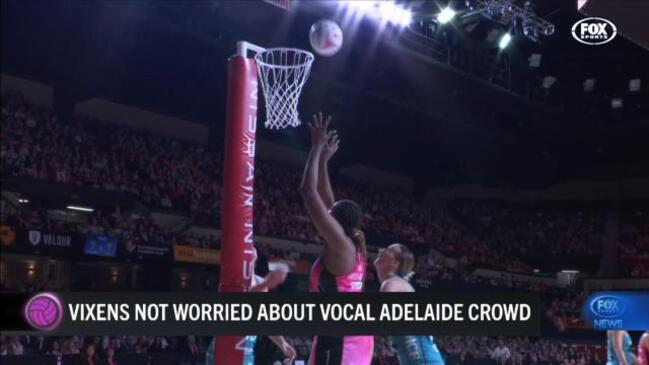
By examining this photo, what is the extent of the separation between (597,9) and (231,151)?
684cm

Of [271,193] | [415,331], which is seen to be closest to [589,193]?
[271,193]

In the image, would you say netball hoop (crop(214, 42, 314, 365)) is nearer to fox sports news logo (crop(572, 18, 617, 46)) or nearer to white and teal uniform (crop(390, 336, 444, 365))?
white and teal uniform (crop(390, 336, 444, 365))

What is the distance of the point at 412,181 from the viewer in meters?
31.5

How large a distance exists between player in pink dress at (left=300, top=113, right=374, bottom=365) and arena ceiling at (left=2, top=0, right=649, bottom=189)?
41.2ft

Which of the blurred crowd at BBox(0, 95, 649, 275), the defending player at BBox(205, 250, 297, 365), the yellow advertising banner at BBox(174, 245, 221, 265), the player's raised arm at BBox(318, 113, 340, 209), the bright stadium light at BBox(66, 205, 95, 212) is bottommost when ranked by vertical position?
the defending player at BBox(205, 250, 297, 365)

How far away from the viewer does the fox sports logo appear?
637 inches

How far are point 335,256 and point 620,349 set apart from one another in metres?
5.52

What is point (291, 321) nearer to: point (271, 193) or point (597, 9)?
point (597, 9)

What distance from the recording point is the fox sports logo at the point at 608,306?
53.1ft

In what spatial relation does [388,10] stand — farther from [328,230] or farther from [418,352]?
[418,352]

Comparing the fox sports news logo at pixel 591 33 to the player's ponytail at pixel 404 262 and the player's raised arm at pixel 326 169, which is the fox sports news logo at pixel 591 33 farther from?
the player's ponytail at pixel 404 262

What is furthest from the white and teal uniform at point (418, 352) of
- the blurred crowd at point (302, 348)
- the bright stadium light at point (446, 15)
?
the bright stadium light at point (446, 15)

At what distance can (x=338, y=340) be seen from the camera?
5348 millimetres

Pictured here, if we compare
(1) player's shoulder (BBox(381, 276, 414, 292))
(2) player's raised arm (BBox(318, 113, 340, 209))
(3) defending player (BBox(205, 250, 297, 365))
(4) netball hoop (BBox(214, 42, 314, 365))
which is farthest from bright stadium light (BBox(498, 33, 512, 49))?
(1) player's shoulder (BBox(381, 276, 414, 292))
